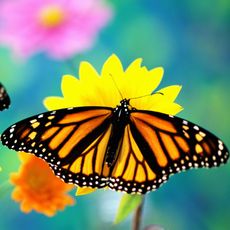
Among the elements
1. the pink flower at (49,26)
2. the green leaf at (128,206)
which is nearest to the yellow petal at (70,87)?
the green leaf at (128,206)

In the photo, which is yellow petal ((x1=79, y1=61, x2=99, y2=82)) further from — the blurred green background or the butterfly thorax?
the blurred green background

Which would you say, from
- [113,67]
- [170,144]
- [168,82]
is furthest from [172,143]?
[168,82]

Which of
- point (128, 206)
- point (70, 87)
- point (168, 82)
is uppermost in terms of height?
point (168, 82)

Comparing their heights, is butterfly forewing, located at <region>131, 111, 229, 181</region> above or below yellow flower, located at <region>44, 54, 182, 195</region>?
below

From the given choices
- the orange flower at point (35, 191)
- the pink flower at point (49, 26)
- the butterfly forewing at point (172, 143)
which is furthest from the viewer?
the pink flower at point (49, 26)

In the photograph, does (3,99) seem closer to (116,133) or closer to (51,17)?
(116,133)

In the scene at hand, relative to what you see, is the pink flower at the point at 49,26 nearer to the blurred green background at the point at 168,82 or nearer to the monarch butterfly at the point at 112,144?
the blurred green background at the point at 168,82

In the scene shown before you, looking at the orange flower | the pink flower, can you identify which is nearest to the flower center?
the pink flower
